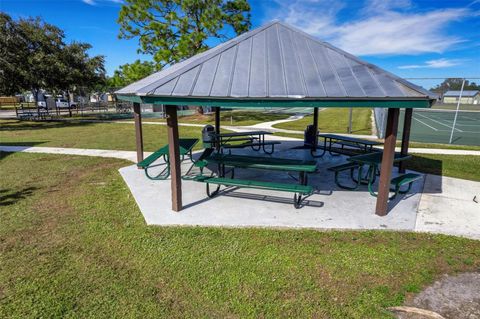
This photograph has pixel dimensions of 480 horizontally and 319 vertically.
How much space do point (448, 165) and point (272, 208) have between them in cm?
689

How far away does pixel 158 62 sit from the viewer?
22031 millimetres

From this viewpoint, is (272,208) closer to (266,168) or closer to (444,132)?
(266,168)

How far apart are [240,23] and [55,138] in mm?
15377

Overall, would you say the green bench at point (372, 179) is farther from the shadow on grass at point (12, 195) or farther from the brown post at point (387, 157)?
the shadow on grass at point (12, 195)

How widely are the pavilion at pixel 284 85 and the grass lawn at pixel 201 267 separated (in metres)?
1.17

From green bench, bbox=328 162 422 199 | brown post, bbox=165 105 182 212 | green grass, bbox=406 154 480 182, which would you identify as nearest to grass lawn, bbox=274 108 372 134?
green grass, bbox=406 154 480 182

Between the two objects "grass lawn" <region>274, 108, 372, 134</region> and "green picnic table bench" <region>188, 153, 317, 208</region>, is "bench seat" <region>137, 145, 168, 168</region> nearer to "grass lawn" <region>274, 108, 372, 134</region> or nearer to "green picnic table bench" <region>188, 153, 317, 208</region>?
"green picnic table bench" <region>188, 153, 317, 208</region>

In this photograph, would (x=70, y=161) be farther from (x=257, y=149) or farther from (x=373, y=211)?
(x=373, y=211)

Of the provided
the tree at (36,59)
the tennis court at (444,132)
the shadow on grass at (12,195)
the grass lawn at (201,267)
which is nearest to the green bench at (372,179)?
the grass lawn at (201,267)

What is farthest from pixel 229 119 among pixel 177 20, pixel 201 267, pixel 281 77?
pixel 201 267

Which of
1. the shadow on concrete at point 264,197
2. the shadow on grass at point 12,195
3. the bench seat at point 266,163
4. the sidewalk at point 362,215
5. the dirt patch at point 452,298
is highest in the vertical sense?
the bench seat at point 266,163

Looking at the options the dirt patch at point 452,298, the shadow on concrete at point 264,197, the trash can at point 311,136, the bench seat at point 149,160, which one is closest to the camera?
the dirt patch at point 452,298

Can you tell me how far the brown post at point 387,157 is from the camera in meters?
Answer: 4.85

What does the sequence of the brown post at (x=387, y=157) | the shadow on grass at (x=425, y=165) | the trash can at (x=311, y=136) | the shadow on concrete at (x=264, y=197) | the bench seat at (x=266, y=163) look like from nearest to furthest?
1. the brown post at (x=387, y=157)
2. the bench seat at (x=266, y=163)
3. the shadow on concrete at (x=264, y=197)
4. the shadow on grass at (x=425, y=165)
5. the trash can at (x=311, y=136)
